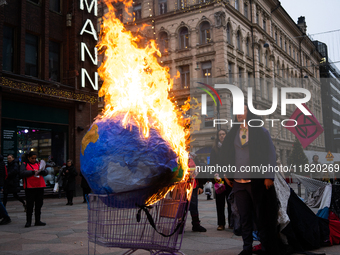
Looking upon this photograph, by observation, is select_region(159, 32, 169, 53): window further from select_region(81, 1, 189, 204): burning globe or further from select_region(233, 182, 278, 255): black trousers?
select_region(81, 1, 189, 204): burning globe

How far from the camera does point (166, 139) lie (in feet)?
11.4

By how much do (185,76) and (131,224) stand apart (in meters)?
31.0

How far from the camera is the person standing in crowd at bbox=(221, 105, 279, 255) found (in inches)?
175

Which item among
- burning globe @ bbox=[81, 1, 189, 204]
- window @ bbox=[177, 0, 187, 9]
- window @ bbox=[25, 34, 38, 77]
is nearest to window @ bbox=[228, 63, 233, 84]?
window @ bbox=[177, 0, 187, 9]

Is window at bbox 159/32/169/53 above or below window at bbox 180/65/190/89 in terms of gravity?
above

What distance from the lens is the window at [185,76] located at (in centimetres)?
3344

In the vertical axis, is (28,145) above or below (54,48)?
below

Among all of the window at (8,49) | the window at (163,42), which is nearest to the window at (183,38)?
the window at (163,42)

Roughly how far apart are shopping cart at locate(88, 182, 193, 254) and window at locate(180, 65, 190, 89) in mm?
30239

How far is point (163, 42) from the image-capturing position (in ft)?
115

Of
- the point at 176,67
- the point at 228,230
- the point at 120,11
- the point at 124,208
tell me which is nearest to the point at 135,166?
the point at 124,208

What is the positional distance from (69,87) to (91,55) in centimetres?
234

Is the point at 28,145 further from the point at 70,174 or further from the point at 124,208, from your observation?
the point at 124,208

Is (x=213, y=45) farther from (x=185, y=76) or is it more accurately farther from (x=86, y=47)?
(x=86, y=47)
